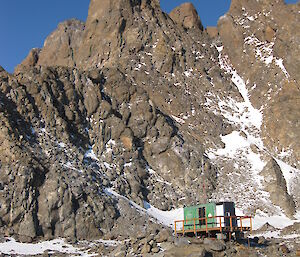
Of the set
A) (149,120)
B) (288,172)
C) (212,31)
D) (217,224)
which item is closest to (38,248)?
(217,224)

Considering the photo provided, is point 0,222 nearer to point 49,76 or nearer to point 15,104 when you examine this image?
point 15,104

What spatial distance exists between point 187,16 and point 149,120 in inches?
1784

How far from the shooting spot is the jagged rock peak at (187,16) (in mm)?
88750

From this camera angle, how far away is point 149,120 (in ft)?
183

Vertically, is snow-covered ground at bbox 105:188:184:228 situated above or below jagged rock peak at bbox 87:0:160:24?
below

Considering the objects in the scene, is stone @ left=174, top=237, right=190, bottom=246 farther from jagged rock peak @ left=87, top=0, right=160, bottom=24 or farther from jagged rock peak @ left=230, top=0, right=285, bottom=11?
jagged rock peak @ left=230, top=0, right=285, bottom=11

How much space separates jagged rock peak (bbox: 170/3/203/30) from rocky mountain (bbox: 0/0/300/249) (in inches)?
14.2

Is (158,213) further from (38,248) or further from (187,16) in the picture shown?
(187,16)

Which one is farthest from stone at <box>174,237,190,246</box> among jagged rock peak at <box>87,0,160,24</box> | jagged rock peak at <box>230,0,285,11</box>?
jagged rock peak at <box>230,0,285,11</box>

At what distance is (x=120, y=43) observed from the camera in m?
74.2

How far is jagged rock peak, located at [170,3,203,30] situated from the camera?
88.8 m

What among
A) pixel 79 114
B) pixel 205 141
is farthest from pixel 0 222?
pixel 205 141

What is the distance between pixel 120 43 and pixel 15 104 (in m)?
34.8

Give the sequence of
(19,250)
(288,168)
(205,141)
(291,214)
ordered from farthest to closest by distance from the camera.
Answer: (205,141) < (288,168) < (291,214) < (19,250)
